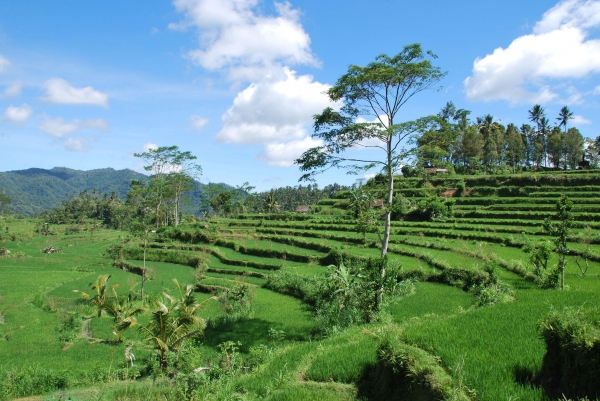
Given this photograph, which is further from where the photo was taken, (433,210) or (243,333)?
(433,210)

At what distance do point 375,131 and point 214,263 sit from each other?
2205 cm

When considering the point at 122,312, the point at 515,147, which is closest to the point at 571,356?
the point at 122,312

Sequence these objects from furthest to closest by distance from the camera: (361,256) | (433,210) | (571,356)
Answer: (433,210), (361,256), (571,356)

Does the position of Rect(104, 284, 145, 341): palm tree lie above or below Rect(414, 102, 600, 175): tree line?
below

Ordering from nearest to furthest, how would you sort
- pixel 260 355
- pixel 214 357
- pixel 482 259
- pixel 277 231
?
pixel 260 355 → pixel 214 357 → pixel 482 259 → pixel 277 231

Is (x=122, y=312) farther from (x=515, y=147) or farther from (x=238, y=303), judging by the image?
(x=515, y=147)

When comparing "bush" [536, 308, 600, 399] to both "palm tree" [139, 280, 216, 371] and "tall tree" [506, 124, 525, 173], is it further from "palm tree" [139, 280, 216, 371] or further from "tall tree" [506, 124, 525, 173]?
"tall tree" [506, 124, 525, 173]

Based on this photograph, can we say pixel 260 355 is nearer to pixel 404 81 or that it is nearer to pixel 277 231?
pixel 404 81

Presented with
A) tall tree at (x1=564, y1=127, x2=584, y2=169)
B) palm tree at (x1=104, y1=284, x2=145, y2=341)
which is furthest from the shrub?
tall tree at (x1=564, y1=127, x2=584, y2=169)

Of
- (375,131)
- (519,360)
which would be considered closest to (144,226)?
(375,131)

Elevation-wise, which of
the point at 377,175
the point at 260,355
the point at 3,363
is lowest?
the point at 3,363

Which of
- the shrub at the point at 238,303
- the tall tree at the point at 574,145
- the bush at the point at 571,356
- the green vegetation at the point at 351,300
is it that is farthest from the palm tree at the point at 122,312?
the tall tree at the point at 574,145

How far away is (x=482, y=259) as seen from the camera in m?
19.2

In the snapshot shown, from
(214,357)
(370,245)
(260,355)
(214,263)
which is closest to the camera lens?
(260,355)
